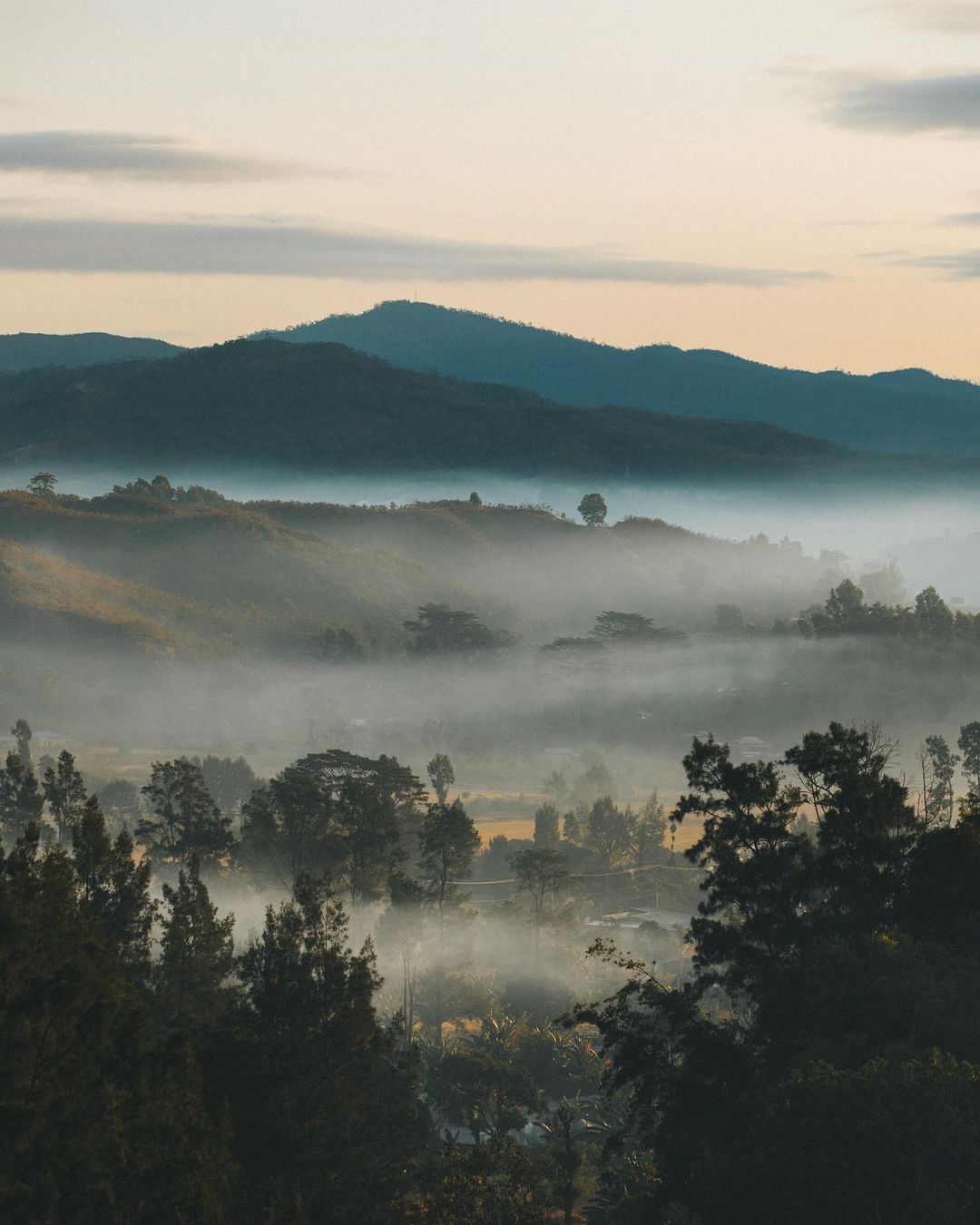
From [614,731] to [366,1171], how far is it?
154 metres

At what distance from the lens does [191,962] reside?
167ft

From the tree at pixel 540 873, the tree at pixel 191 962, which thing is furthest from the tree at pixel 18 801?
the tree at pixel 540 873

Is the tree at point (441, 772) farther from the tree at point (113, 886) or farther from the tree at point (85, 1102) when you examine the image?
the tree at point (85, 1102)

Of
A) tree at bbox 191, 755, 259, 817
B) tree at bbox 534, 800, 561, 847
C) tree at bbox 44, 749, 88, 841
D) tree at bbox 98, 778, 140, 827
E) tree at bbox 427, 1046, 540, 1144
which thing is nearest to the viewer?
tree at bbox 427, 1046, 540, 1144

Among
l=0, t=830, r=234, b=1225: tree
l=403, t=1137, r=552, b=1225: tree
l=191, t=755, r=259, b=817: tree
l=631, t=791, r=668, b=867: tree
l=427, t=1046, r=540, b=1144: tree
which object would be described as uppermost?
l=0, t=830, r=234, b=1225: tree

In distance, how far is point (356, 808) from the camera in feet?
261

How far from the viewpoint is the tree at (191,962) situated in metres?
48.8

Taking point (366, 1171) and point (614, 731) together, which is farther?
point (614, 731)

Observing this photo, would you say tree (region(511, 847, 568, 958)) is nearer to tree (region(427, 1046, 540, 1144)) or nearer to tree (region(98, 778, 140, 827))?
tree (region(427, 1046, 540, 1144))

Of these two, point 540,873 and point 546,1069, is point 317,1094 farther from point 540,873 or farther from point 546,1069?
point 540,873

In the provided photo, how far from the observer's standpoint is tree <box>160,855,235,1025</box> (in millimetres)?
48781

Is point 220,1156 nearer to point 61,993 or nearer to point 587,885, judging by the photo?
point 61,993

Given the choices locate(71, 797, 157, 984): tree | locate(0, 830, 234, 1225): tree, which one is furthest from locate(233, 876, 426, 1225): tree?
locate(71, 797, 157, 984): tree

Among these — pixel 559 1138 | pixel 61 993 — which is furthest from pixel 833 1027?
pixel 559 1138
